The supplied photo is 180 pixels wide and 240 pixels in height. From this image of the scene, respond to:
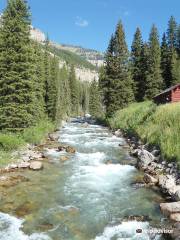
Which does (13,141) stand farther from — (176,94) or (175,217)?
(176,94)

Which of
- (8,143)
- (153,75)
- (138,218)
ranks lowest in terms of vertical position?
(138,218)

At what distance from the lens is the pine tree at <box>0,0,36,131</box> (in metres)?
→ 29.3

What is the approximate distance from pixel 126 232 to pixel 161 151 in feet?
36.4

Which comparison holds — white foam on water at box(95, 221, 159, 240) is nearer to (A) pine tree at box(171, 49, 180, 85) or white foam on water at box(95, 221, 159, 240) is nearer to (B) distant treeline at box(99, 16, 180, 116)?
(B) distant treeline at box(99, 16, 180, 116)

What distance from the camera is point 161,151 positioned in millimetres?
23406

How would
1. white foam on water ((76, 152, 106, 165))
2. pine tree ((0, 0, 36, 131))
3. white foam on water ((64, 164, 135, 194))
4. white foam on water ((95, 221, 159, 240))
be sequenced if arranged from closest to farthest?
white foam on water ((95, 221, 159, 240)) < white foam on water ((64, 164, 135, 194)) < white foam on water ((76, 152, 106, 165)) < pine tree ((0, 0, 36, 131))

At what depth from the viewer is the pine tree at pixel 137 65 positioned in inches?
2624

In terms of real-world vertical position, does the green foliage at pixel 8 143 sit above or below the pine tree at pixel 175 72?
below

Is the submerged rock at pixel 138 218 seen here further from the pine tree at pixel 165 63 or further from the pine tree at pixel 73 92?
the pine tree at pixel 73 92

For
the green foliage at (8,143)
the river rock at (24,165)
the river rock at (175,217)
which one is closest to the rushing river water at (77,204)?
the river rock at (175,217)

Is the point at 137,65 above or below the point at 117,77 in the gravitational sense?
above

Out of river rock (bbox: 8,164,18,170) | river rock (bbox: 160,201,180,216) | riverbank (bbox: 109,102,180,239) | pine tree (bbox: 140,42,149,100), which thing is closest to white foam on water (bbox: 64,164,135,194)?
riverbank (bbox: 109,102,180,239)

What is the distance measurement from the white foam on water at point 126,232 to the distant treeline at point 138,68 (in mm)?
40011

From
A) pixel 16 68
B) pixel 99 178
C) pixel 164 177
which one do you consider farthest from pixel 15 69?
pixel 164 177
